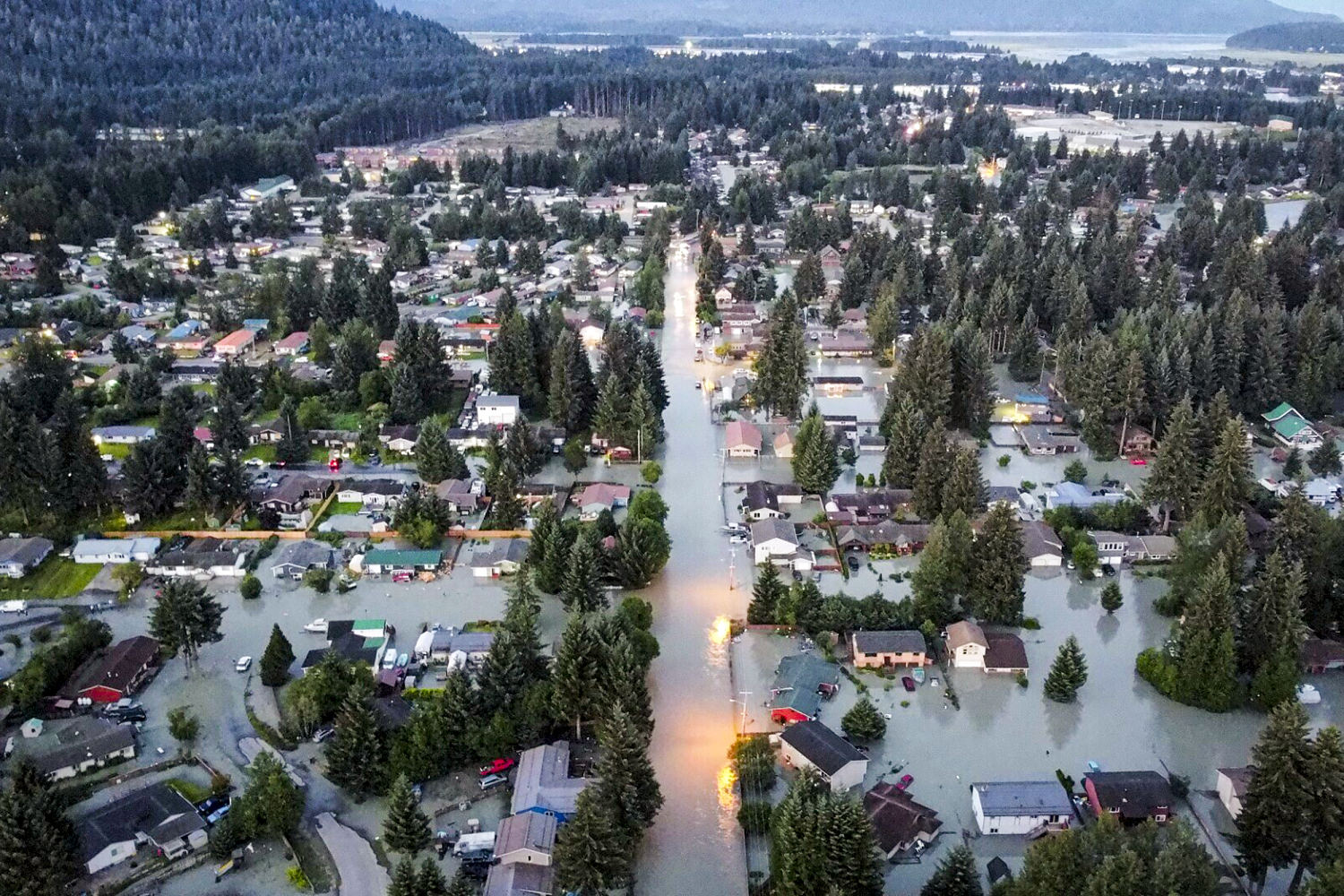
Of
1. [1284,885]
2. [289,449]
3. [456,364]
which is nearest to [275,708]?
[289,449]

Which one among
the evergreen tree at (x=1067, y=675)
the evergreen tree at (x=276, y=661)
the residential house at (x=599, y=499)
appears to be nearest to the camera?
the evergreen tree at (x=1067, y=675)

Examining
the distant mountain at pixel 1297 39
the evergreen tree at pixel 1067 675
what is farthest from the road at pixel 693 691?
the distant mountain at pixel 1297 39

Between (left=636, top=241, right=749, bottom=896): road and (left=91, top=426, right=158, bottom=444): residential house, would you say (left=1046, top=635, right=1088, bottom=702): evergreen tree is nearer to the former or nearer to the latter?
(left=636, top=241, right=749, bottom=896): road

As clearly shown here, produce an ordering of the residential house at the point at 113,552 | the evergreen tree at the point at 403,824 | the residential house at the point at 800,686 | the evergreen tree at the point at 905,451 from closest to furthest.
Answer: the evergreen tree at the point at 403,824, the residential house at the point at 800,686, the residential house at the point at 113,552, the evergreen tree at the point at 905,451

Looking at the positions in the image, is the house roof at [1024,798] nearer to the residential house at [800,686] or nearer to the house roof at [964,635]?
the residential house at [800,686]

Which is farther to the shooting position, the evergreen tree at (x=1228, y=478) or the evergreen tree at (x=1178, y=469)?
the evergreen tree at (x=1178, y=469)

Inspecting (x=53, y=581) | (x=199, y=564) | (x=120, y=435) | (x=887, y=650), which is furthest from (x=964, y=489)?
(x=120, y=435)

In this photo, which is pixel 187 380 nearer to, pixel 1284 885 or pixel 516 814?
pixel 516 814
